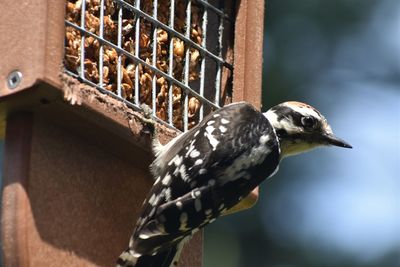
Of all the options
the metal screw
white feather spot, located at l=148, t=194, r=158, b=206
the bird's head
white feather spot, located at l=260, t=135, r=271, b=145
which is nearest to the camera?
the metal screw

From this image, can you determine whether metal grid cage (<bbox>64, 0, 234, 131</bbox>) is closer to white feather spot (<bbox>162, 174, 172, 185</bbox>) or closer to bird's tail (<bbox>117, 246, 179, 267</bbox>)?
white feather spot (<bbox>162, 174, 172, 185</bbox>)

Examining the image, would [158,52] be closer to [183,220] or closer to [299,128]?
[299,128]

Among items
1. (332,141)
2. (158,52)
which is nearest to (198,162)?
(158,52)

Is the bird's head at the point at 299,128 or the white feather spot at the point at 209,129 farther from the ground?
the white feather spot at the point at 209,129

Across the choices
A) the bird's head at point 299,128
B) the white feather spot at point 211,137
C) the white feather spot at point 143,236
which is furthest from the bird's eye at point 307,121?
the white feather spot at point 143,236

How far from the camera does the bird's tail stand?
236 inches

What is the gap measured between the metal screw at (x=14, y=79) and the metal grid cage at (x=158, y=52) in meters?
0.20

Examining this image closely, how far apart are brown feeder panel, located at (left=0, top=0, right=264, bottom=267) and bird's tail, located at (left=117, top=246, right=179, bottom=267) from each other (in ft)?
0.52

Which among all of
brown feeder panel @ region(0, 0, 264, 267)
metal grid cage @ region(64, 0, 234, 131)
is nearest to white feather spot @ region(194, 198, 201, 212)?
brown feeder panel @ region(0, 0, 264, 267)

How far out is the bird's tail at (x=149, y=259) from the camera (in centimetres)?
599

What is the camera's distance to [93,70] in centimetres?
623

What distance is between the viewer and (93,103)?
605 centimetres

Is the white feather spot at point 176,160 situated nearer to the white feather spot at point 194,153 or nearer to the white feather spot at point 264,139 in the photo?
the white feather spot at point 194,153

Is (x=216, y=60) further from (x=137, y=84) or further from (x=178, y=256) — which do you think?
(x=178, y=256)
